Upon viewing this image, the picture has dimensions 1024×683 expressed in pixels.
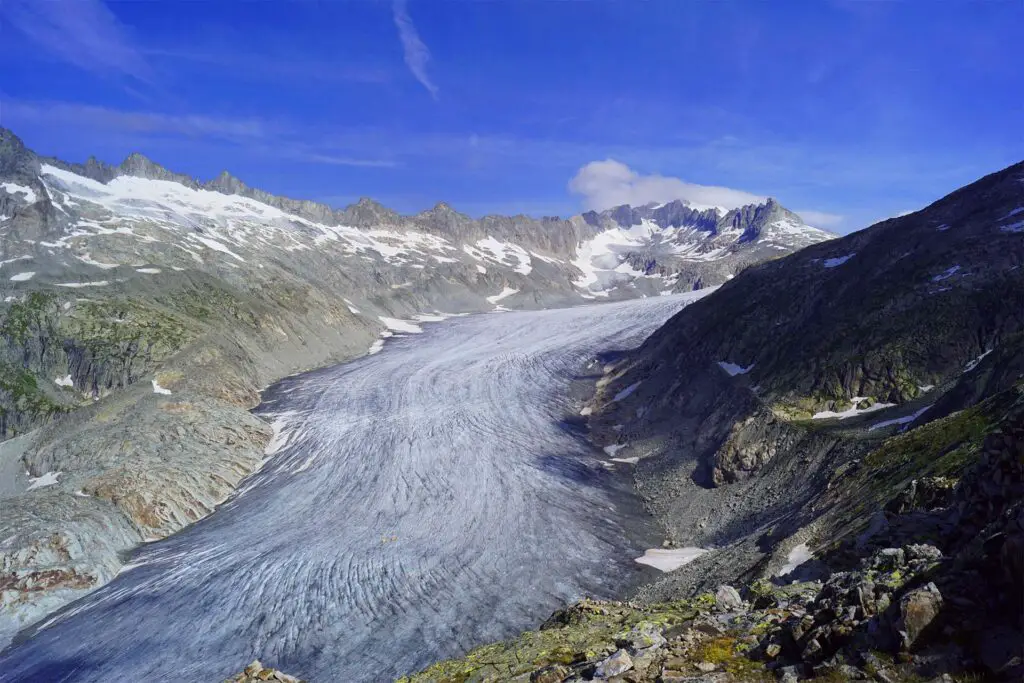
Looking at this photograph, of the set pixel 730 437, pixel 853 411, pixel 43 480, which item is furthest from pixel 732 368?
pixel 43 480

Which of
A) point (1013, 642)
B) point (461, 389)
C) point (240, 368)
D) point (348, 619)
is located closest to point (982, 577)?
point (1013, 642)

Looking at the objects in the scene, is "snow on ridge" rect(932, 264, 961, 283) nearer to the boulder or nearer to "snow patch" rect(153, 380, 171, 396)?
the boulder

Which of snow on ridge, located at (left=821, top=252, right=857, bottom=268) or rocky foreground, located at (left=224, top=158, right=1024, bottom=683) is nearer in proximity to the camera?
rocky foreground, located at (left=224, top=158, right=1024, bottom=683)

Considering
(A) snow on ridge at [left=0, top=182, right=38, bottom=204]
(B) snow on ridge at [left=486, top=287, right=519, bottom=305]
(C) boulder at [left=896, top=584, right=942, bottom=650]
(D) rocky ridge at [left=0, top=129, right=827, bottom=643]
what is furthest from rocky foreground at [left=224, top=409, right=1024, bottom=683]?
(B) snow on ridge at [left=486, top=287, right=519, bottom=305]

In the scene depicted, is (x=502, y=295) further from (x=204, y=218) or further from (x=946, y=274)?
(x=946, y=274)

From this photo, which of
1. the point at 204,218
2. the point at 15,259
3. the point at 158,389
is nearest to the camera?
the point at 158,389

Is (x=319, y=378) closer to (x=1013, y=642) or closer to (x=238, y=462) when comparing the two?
(x=238, y=462)

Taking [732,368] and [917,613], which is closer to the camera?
[917,613]
